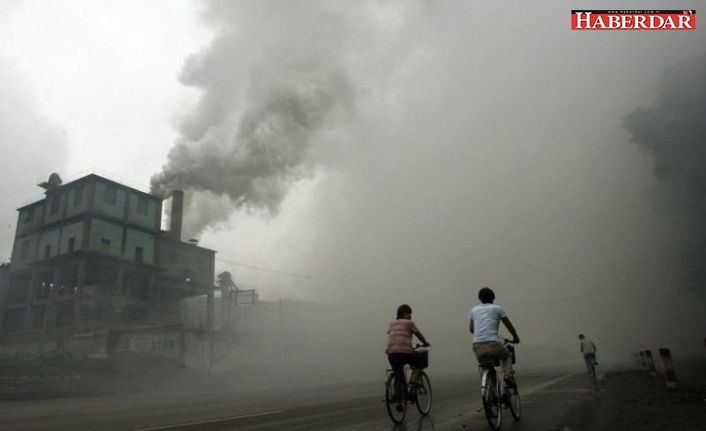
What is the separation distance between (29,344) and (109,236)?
10876 millimetres

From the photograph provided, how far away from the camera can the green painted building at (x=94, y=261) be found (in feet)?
141

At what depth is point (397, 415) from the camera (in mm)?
6898

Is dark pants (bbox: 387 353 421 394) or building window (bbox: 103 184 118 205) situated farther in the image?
building window (bbox: 103 184 118 205)

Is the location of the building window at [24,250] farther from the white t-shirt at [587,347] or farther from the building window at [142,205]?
the white t-shirt at [587,347]

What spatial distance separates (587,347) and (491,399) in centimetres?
1195

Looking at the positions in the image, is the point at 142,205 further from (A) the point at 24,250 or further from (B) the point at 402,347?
(B) the point at 402,347

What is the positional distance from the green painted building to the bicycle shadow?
40.1m

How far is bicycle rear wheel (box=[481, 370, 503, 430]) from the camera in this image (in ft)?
18.3

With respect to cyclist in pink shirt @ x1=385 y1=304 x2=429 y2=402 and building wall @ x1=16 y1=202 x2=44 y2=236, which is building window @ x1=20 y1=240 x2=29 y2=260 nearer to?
building wall @ x1=16 y1=202 x2=44 y2=236

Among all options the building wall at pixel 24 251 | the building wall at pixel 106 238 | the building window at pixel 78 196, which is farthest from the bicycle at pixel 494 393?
the building wall at pixel 24 251

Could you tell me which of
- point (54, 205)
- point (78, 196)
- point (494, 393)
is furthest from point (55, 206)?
point (494, 393)

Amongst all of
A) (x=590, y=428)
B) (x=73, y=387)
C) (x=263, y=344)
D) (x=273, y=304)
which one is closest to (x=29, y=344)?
(x=263, y=344)

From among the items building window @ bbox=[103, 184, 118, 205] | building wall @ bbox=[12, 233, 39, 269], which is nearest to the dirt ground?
building window @ bbox=[103, 184, 118, 205]

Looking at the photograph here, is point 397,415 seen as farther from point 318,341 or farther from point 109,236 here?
point 318,341
